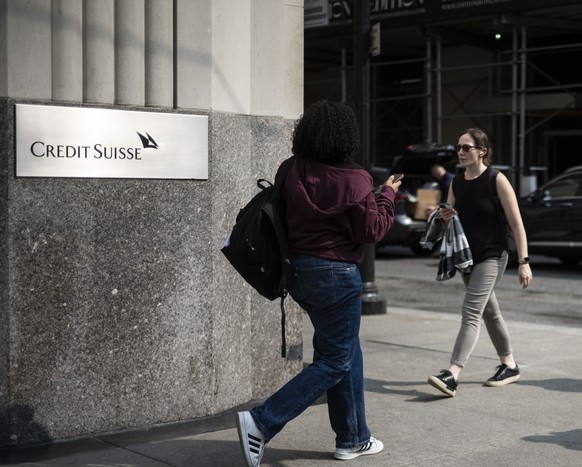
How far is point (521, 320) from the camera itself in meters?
10.9

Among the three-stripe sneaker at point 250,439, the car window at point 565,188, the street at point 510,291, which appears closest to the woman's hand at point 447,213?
the three-stripe sneaker at point 250,439

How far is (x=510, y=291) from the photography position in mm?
13672

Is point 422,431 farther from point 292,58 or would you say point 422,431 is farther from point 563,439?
point 292,58

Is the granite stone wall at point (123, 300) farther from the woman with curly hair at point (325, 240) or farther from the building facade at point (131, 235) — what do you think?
the woman with curly hair at point (325, 240)

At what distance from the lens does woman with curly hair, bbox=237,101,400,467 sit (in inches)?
190

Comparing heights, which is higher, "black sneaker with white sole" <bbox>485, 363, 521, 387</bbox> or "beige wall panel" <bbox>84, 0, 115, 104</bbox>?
"beige wall panel" <bbox>84, 0, 115, 104</bbox>

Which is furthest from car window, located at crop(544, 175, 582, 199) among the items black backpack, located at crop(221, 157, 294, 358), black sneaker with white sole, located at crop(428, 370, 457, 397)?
black backpack, located at crop(221, 157, 294, 358)

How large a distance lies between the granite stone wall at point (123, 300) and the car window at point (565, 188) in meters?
10.8

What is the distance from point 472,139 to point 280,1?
1.59 m

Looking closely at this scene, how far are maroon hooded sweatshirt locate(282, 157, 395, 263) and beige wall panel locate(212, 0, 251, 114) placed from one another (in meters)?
1.35

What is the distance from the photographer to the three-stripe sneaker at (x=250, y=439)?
15.7ft

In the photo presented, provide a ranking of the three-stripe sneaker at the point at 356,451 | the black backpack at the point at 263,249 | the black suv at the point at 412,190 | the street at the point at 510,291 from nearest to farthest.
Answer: the black backpack at the point at 263,249 → the three-stripe sneaker at the point at 356,451 → the street at the point at 510,291 → the black suv at the point at 412,190

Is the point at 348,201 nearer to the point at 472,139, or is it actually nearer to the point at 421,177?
the point at 472,139

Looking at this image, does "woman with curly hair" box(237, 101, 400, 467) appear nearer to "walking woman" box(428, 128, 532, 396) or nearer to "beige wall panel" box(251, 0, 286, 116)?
"beige wall panel" box(251, 0, 286, 116)
